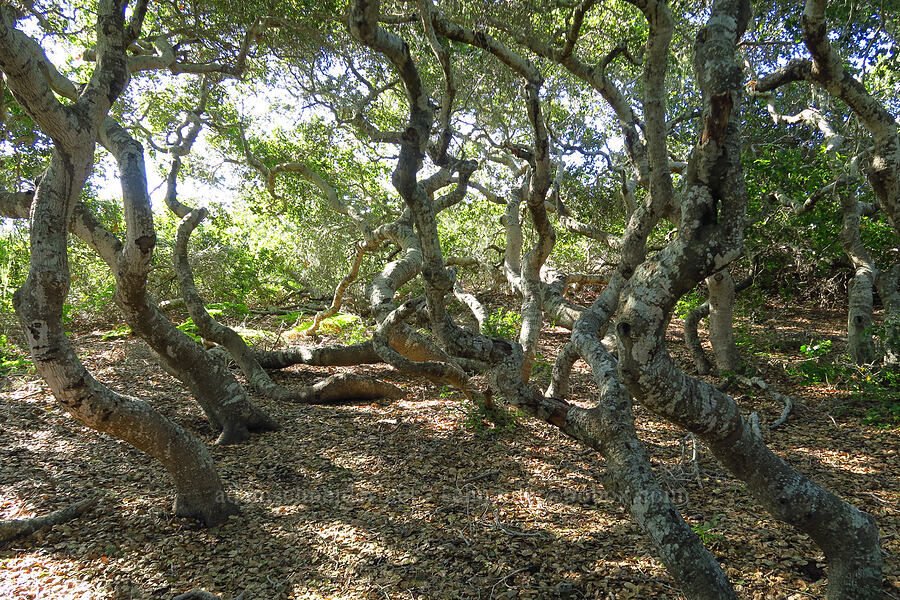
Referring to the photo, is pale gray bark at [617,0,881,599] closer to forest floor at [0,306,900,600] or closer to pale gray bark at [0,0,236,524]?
forest floor at [0,306,900,600]

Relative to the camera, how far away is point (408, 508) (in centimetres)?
419

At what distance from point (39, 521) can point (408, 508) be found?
296cm

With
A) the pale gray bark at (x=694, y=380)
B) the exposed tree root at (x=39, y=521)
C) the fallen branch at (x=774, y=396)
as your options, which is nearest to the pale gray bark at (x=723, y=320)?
the fallen branch at (x=774, y=396)

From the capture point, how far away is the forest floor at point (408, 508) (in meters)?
3.17

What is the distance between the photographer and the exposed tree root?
3459mm

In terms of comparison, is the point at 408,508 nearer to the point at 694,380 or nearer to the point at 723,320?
the point at 694,380

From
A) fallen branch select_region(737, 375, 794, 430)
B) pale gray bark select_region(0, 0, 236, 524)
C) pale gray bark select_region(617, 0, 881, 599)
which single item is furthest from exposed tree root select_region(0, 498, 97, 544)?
fallen branch select_region(737, 375, 794, 430)

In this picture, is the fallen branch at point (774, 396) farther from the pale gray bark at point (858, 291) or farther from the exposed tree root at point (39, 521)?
the exposed tree root at point (39, 521)

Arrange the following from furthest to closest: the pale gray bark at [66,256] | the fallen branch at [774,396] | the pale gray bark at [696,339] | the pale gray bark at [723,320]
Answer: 1. the pale gray bark at [696,339]
2. the pale gray bark at [723,320]
3. the fallen branch at [774,396]
4. the pale gray bark at [66,256]

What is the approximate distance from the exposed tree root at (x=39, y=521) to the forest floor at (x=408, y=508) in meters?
0.07

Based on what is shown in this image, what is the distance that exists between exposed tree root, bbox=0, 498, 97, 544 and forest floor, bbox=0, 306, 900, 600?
0.07 m

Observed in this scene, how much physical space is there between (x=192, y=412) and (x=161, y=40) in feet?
16.8

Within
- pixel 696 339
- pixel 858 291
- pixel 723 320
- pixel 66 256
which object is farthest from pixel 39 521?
pixel 858 291

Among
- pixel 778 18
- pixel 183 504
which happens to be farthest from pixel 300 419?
pixel 778 18
